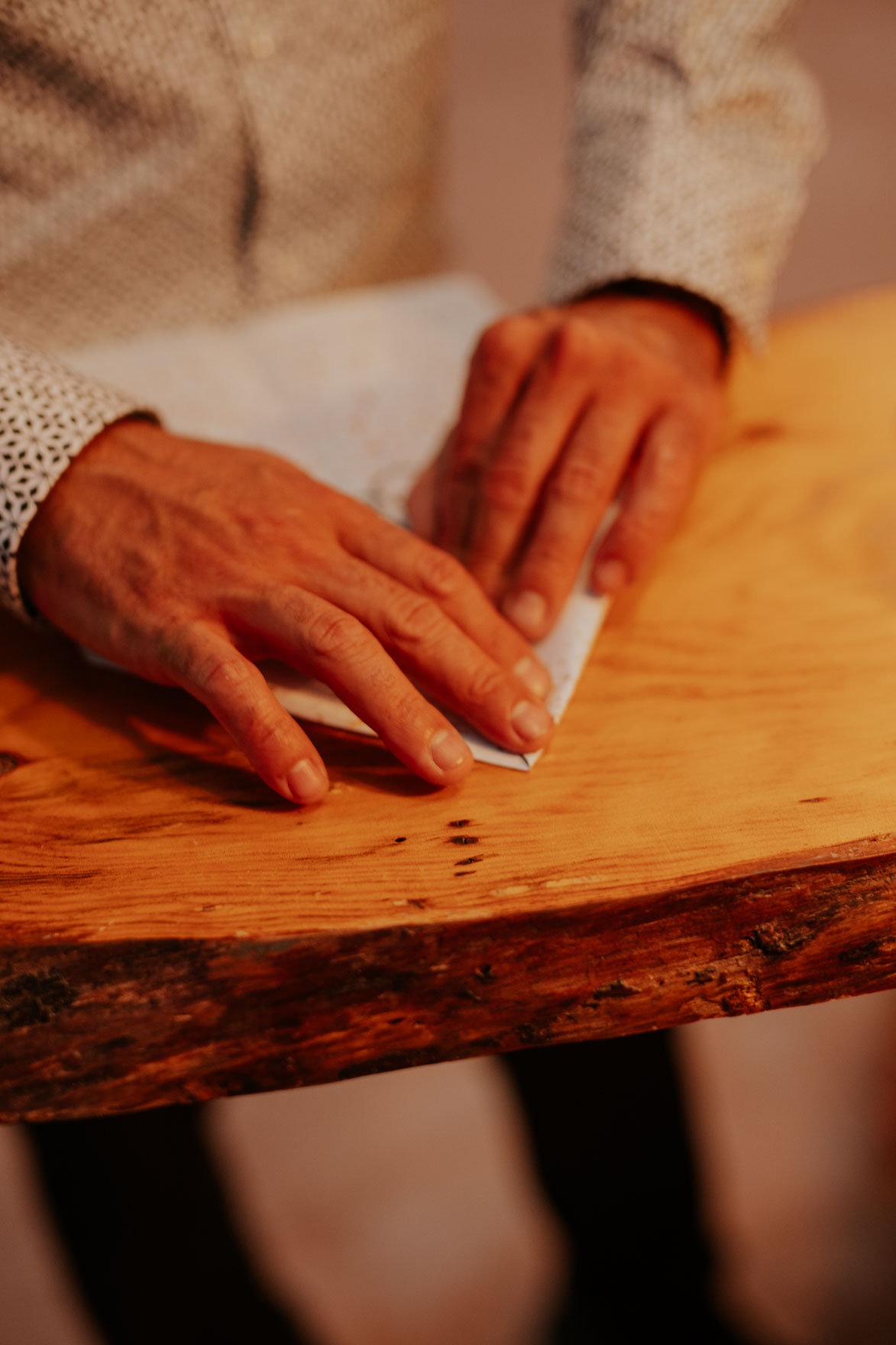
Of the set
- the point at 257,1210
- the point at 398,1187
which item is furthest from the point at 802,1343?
the point at 257,1210

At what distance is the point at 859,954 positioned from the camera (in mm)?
407

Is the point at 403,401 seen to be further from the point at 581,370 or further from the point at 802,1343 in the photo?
the point at 802,1343

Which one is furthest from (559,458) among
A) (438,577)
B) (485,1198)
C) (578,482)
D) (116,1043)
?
(485,1198)

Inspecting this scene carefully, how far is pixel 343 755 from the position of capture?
47 centimetres

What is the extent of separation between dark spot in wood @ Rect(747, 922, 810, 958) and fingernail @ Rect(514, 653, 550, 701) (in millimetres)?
149

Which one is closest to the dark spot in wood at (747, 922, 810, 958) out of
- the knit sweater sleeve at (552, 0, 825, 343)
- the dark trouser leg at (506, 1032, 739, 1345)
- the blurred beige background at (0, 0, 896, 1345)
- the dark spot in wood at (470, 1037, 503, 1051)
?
the dark spot in wood at (470, 1037, 503, 1051)

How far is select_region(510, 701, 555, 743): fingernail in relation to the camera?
0.45 m

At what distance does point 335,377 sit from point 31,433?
0.96 feet

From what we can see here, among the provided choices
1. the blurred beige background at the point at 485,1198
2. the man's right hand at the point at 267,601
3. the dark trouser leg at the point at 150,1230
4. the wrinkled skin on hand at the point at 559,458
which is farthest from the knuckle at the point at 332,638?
the blurred beige background at the point at 485,1198

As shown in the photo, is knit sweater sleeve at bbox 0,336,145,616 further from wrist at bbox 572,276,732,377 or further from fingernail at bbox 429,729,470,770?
wrist at bbox 572,276,732,377

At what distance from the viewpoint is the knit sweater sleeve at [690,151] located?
2.17 feet

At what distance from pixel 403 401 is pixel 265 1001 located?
0.47 m

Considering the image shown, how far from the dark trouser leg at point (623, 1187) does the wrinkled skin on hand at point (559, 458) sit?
53 cm

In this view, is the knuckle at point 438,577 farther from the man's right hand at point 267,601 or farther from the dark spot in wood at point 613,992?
the dark spot in wood at point 613,992
